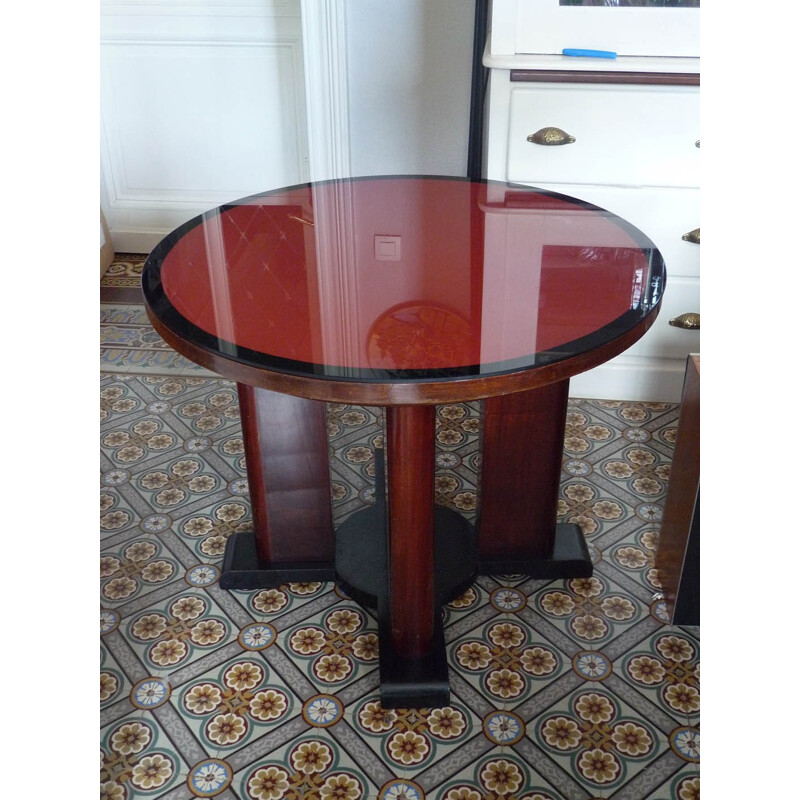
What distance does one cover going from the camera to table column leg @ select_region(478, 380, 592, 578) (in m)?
1.82

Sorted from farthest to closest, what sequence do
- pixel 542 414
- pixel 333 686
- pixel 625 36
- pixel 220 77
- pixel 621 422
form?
pixel 220 77, pixel 621 422, pixel 625 36, pixel 542 414, pixel 333 686

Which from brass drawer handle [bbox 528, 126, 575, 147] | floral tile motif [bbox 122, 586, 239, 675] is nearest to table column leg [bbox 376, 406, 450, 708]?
floral tile motif [bbox 122, 586, 239, 675]

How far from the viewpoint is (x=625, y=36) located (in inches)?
87.0

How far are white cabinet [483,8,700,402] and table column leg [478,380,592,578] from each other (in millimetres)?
826

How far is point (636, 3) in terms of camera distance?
7.11ft

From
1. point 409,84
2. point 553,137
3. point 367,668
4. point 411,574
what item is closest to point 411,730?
point 367,668

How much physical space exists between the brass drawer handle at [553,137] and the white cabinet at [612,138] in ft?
0.04

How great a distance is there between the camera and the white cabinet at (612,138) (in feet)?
7.24

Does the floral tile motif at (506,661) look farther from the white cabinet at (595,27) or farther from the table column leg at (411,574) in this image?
the white cabinet at (595,27)

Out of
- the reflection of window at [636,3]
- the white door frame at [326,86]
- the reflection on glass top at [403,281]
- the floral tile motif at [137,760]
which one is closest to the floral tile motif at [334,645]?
the floral tile motif at [137,760]

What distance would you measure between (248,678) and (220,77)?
2479mm

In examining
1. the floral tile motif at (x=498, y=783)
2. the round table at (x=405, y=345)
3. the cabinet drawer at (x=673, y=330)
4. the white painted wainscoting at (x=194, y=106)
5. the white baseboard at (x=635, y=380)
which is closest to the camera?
the round table at (x=405, y=345)

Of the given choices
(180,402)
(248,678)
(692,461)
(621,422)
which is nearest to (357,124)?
(180,402)

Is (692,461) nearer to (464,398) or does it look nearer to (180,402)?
(464,398)
